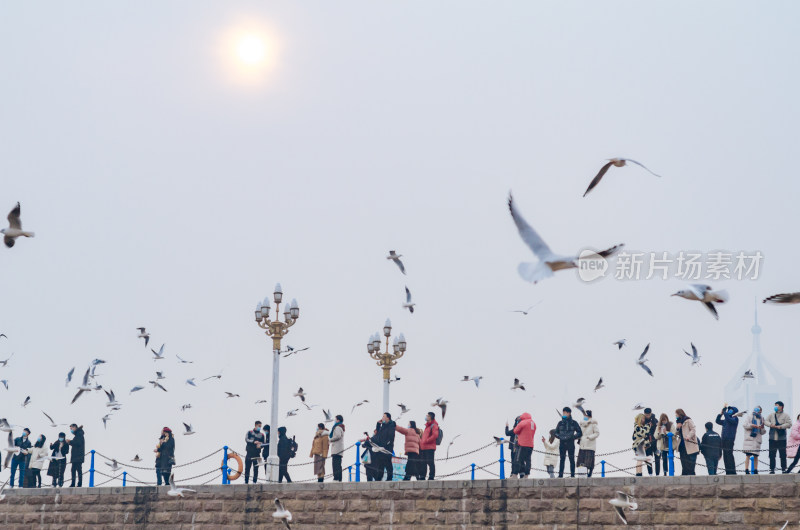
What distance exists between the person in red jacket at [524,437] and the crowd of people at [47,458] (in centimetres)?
929

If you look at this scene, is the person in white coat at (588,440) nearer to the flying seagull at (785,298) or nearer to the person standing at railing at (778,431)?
the person standing at railing at (778,431)

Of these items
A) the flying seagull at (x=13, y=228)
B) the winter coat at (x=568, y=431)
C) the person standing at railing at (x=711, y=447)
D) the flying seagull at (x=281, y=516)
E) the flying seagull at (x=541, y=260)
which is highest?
the flying seagull at (x=13, y=228)

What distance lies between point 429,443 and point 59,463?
851 cm

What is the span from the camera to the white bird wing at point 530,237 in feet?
41.9

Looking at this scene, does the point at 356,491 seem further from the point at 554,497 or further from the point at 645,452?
the point at 645,452

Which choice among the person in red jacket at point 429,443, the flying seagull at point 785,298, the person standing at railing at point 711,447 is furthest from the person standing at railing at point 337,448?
the flying seagull at point 785,298

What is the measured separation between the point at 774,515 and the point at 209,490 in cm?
1025

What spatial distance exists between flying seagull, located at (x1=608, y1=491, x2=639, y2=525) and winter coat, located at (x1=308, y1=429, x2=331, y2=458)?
590cm

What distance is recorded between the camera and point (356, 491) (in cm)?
2095

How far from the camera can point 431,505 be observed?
20.3 m

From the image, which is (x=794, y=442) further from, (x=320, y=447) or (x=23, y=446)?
(x=23, y=446)

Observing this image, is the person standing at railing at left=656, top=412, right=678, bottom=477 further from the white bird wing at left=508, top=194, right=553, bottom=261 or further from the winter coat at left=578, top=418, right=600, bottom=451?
the white bird wing at left=508, top=194, right=553, bottom=261

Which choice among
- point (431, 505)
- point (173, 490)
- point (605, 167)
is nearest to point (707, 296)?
point (605, 167)

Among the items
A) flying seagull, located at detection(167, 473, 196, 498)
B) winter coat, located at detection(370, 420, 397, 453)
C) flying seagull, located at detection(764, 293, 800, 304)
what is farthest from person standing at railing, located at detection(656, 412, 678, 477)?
flying seagull, located at detection(167, 473, 196, 498)
